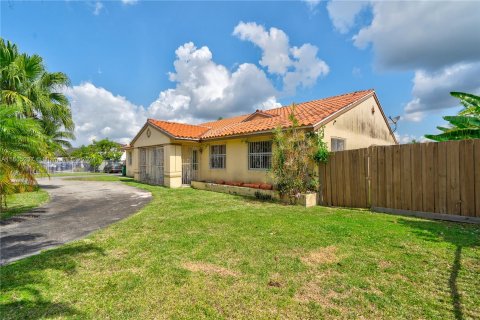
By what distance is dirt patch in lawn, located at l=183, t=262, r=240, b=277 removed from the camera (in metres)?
3.96

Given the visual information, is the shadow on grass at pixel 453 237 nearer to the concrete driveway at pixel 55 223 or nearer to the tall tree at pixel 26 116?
the concrete driveway at pixel 55 223

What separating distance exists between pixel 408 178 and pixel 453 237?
2.67 metres

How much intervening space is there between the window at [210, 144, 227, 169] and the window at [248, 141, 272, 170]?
93.2 inches

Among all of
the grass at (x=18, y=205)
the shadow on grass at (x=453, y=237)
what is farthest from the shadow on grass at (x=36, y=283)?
the grass at (x=18, y=205)

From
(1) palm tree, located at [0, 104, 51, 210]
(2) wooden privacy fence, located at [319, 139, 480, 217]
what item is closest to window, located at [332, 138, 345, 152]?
(2) wooden privacy fence, located at [319, 139, 480, 217]

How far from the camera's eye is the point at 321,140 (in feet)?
34.0

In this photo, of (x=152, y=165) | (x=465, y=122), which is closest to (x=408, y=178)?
(x=465, y=122)

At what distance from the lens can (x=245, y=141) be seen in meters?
13.6

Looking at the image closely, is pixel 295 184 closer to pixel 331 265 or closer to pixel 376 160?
pixel 376 160

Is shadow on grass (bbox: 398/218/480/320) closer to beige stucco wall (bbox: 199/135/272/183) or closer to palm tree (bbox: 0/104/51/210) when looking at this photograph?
beige stucco wall (bbox: 199/135/272/183)

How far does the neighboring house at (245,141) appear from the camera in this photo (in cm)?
1198

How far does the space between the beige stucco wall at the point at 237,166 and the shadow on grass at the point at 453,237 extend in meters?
6.78

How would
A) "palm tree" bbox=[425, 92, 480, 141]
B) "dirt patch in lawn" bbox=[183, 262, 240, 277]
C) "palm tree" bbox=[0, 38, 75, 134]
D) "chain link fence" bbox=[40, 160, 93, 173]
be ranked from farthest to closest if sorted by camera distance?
"chain link fence" bbox=[40, 160, 93, 173]
"palm tree" bbox=[0, 38, 75, 134]
"palm tree" bbox=[425, 92, 480, 141]
"dirt patch in lawn" bbox=[183, 262, 240, 277]

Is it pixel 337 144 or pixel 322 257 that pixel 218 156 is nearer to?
pixel 337 144
